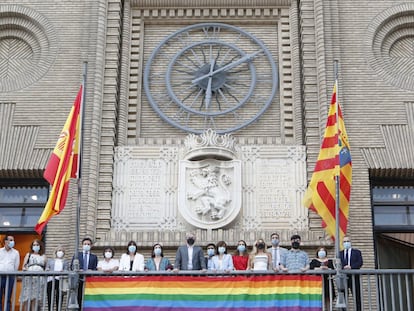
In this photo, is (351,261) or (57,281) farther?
(57,281)

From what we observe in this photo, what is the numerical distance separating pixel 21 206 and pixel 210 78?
16.5 feet

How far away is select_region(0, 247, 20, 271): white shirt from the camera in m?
14.6

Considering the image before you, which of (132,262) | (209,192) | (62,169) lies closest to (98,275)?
(132,262)

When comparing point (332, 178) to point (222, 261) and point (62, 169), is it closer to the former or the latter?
point (222, 261)

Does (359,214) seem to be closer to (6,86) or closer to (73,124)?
(73,124)

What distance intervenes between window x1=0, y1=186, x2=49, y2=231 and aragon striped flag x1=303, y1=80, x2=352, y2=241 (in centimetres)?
634

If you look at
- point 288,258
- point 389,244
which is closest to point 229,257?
point 288,258

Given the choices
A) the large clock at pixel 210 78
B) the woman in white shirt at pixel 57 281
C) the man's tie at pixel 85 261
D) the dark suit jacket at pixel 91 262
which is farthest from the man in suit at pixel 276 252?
the large clock at pixel 210 78

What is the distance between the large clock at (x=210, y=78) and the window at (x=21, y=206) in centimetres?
323

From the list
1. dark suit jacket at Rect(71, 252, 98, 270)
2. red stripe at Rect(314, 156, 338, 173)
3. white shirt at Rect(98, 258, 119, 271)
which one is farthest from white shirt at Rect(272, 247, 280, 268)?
dark suit jacket at Rect(71, 252, 98, 270)

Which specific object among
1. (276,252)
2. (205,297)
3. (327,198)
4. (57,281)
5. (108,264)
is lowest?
(205,297)

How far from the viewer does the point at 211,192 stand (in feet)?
55.9

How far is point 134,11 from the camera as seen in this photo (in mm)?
19469

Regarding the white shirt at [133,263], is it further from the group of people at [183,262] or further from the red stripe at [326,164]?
the red stripe at [326,164]
